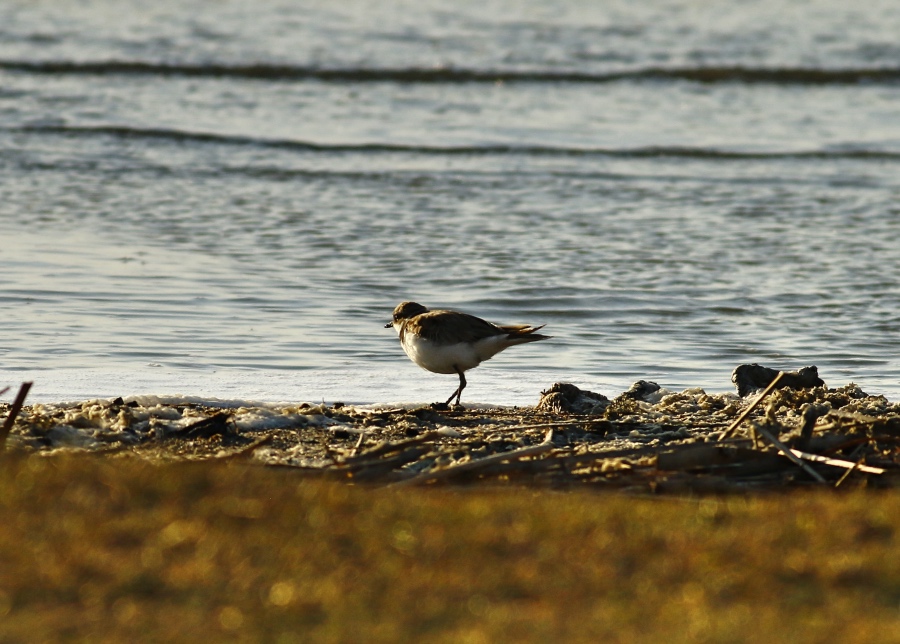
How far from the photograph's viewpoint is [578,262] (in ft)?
38.0

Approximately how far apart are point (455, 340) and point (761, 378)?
1703 millimetres

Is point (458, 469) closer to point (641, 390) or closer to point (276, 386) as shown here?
point (641, 390)

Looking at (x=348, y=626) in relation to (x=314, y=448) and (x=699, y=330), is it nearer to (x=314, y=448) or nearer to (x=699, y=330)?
(x=314, y=448)

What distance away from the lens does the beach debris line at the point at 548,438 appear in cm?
527

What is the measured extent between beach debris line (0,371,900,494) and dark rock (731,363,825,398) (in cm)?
8

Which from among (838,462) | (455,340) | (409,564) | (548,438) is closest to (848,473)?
(838,462)

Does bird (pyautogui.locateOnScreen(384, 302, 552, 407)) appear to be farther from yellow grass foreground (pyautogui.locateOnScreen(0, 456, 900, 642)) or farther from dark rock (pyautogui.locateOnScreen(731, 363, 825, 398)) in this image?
yellow grass foreground (pyautogui.locateOnScreen(0, 456, 900, 642))

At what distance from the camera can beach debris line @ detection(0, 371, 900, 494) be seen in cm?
527

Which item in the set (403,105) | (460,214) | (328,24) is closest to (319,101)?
(403,105)

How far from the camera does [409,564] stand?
370 centimetres

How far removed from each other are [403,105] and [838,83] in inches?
299

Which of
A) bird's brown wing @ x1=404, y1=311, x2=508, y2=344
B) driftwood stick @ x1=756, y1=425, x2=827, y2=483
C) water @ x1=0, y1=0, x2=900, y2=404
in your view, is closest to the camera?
driftwood stick @ x1=756, y1=425, x2=827, y2=483

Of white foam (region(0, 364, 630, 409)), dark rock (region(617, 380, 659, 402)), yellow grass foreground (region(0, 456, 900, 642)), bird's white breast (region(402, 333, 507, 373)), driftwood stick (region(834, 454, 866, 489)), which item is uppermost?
yellow grass foreground (region(0, 456, 900, 642))

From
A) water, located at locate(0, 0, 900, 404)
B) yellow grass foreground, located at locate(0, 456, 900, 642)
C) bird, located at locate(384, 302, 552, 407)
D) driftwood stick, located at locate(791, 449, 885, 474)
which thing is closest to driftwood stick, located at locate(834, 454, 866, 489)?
driftwood stick, located at locate(791, 449, 885, 474)
